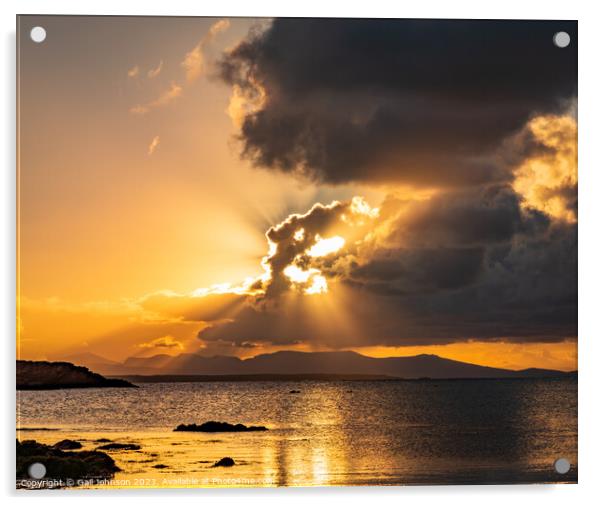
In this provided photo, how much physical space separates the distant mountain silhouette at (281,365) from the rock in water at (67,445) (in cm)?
49

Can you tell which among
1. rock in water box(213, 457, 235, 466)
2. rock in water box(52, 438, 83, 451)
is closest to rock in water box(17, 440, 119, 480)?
rock in water box(52, 438, 83, 451)

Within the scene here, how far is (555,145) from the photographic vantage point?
6.15m

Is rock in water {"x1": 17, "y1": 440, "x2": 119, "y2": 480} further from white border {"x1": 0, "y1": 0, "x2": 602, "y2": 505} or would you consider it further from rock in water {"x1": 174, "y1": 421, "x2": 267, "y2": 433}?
rock in water {"x1": 174, "y1": 421, "x2": 267, "y2": 433}

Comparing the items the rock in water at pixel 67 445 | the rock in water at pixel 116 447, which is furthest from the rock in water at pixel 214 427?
the rock in water at pixel 67 445

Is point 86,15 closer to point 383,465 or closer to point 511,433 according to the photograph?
point 383,465

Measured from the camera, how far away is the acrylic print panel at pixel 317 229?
5965 millimetres

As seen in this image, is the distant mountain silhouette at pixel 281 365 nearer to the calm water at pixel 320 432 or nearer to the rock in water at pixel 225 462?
the calm water at pixel 320 432

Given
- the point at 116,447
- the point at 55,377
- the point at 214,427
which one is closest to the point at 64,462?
the point at 116,447

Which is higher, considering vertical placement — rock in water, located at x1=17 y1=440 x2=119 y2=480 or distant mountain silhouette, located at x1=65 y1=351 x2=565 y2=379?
distant mountain silhouette, located at x1=65 y1=351 x2=565 y2=379

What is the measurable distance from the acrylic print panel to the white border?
7 centimetres

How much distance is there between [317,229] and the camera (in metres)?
6.14

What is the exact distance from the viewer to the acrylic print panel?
5.96m

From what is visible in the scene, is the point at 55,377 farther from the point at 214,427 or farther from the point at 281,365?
the point at 281,365
